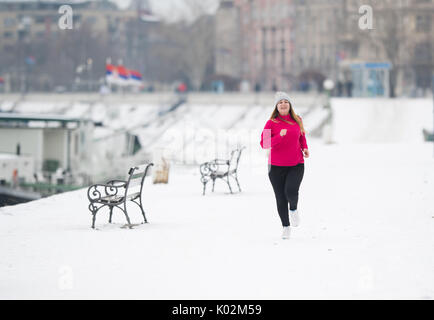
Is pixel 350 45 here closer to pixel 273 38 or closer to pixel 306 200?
pixel 273 38

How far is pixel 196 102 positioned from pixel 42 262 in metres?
79.1

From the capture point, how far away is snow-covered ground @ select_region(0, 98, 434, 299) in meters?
7.97

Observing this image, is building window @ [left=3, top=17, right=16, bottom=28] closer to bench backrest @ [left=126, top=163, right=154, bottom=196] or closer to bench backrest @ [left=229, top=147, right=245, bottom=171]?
bench backrest @ [left=229, top=147, right=245, bottom=171]

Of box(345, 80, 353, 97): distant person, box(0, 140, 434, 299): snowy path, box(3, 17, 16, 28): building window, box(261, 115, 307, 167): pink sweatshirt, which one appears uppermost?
box(3, 17, 16, 28): building window

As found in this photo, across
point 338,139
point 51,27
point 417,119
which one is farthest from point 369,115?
point 51,27

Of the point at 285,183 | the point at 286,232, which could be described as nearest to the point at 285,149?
the point at 285,183

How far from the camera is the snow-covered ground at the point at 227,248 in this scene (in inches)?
314

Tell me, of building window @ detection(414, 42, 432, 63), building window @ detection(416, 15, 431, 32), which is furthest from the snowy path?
building window @ detection(416, 15, 431, 32)

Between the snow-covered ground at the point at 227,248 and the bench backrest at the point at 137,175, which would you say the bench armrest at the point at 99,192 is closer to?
the bench backrest at the point at 137,175

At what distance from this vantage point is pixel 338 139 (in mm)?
43969

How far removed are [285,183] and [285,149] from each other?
1.26 ft

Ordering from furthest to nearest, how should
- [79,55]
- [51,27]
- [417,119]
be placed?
[51,27] → [79,55] → [417,119]

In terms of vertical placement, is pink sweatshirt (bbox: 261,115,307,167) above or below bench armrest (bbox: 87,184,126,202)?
above

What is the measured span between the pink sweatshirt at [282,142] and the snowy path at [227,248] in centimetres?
88
